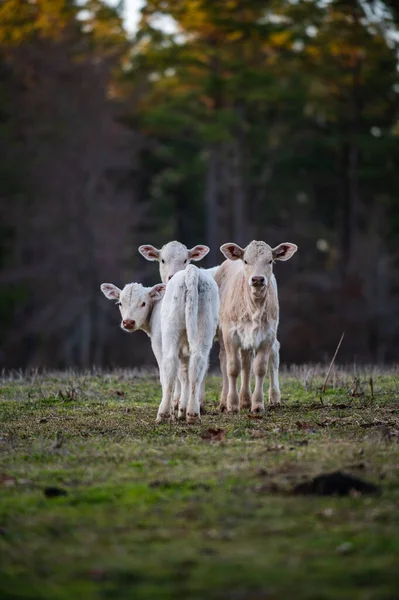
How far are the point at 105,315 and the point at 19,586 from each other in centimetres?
4060

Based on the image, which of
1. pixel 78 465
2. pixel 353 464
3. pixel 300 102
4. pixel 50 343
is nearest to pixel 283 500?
pixel 353 464

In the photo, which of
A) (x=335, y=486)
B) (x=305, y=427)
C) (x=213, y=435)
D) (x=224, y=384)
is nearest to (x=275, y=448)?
Answer: (x=213, y=435)

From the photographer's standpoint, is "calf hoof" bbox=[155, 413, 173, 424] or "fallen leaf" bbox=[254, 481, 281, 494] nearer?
"fallen leaf" bbox=[254, 481, 281, 494]

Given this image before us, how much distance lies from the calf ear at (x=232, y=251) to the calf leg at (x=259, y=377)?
119 cm

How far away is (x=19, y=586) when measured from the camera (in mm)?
6004

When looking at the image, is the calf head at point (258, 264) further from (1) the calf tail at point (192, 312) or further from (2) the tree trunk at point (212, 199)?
(2) the tree trunk at point (212, 199)

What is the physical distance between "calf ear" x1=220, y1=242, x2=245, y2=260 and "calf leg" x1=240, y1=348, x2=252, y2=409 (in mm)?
1168

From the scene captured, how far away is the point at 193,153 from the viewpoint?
5138 centimetres

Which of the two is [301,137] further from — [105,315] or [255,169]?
[105,315]

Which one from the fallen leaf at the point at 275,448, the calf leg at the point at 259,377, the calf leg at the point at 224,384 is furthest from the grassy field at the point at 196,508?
the calf leg at the point at 224,384

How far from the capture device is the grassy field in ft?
19.8

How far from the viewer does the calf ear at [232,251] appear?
13703 millimetres

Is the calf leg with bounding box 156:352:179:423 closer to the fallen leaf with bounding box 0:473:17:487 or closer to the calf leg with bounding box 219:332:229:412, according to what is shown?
Answer: the calf leg with bounding box 219:332:229:412

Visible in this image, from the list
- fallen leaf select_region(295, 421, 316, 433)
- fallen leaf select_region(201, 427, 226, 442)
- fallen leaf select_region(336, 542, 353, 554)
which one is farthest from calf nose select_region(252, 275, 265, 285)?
fallen leaf select_region(336, 542, 353, 554)
